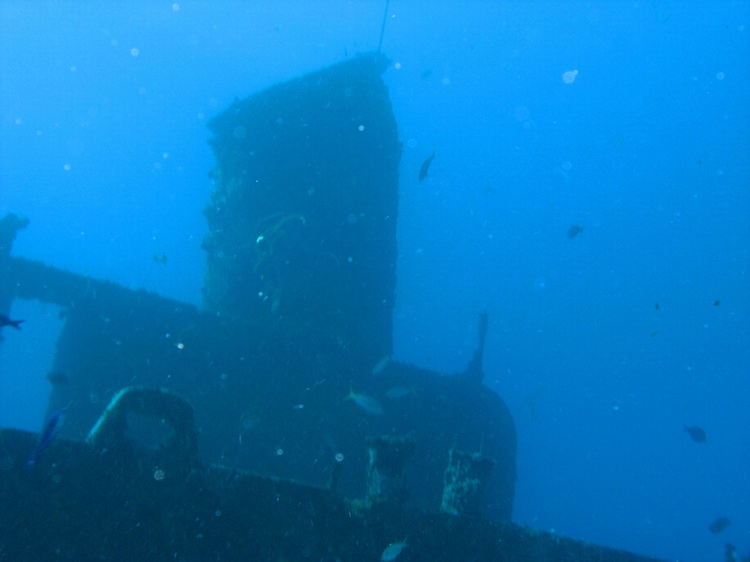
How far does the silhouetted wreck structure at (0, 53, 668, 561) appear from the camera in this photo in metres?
3.68

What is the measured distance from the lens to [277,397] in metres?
9.81

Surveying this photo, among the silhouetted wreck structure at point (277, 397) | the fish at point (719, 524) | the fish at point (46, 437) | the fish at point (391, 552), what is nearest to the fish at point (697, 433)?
the fish at point (719, 524)

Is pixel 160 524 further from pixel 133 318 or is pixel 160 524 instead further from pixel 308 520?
pixel 133 318

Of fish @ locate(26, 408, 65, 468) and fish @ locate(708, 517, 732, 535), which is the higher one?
fish @ locate(26, 408, 65, 468)

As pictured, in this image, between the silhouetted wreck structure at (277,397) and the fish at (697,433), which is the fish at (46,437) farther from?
the fish at (697,433)

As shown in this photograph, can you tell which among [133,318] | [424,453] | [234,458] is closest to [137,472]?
[234,458]

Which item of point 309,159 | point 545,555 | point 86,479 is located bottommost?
point 545,555

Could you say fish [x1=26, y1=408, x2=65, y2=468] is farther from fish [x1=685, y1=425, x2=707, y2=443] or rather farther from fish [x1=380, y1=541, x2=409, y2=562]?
fish [x1=685, y1=425, x2=707, y2=443]

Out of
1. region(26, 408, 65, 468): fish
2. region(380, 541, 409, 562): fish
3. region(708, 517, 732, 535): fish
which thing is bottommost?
region(708, 517, 732, 535): fish

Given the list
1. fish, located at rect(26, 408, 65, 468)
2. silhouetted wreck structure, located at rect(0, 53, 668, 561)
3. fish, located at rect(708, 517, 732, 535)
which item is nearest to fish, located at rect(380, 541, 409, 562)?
silhouetted wreck structure, located at rect(0, 53, 668, 561)

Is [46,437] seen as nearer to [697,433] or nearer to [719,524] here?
[697,433]

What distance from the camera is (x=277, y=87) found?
1227 centimetres

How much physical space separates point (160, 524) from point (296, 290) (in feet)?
24.3

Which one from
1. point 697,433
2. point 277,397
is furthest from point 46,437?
point 697,433
